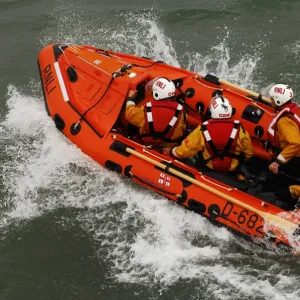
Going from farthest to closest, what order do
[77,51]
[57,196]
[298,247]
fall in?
[77,51], [57,196], [298,247]

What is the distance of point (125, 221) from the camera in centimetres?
626

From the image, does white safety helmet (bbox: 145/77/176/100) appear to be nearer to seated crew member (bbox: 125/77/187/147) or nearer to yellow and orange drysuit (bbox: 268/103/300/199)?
seated crew member (bbox: 125/77/187/147)

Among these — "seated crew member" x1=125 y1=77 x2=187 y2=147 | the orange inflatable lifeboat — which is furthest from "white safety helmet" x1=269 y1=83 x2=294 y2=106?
"seated crew member" x1=125 y1=77 x2=187 y2=147

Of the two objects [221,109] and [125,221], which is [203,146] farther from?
[125,221]

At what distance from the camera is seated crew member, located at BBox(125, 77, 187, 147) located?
19.6ft

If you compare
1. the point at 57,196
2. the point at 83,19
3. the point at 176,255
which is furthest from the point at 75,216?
the point at 83,19

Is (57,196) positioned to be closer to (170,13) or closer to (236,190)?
(236,190)

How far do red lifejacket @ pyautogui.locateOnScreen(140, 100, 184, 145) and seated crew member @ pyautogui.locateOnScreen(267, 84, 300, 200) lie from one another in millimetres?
1190

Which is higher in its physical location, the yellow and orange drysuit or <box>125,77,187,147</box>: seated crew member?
the yellow and orange drysuit

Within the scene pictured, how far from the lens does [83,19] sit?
426 inches

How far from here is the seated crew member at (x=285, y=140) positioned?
541cm

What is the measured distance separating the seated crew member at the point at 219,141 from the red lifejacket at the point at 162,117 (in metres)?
0.33

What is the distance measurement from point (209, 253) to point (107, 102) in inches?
104

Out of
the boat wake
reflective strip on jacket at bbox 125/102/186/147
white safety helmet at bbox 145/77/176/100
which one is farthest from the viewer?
reflective strip on jacket at bbox 125/102/186/147
